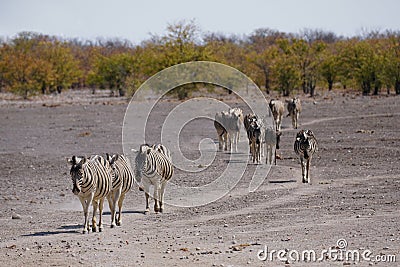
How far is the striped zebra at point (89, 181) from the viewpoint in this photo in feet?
38.2

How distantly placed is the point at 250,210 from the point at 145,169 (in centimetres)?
213

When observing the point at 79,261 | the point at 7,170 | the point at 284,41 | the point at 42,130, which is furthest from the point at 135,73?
Answer: the point at 79,261

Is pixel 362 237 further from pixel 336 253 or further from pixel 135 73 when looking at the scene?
pixel 135 73

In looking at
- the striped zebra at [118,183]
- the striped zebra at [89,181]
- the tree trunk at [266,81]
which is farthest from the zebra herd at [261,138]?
the tree trunk at [266,81]

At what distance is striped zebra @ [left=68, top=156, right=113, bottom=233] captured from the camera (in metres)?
11.6

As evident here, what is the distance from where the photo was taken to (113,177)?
1262 cm

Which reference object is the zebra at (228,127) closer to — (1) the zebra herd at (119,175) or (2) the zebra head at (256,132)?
(2) the zebra head at (256,132)

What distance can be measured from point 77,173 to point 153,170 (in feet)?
8.18

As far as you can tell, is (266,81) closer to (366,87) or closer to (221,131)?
(366,87)

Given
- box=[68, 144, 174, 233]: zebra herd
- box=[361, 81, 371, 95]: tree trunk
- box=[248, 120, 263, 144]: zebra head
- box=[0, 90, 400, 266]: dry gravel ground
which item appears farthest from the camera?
box=[361, 81, 371, 95]: tree trunk

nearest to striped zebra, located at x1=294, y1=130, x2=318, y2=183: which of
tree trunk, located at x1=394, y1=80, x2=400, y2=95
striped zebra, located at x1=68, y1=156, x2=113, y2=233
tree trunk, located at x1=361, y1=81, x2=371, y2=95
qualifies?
striped zebra, located at x1=68, y1=156, x2=113, y2=233

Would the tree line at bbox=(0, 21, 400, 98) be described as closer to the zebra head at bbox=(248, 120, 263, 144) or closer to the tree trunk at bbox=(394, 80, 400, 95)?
the tree trunk at bbox=(394, 80, 400, 95)

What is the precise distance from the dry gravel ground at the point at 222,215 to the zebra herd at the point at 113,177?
1.33ft

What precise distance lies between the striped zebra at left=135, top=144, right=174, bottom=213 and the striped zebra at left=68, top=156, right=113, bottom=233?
4.25 feet
